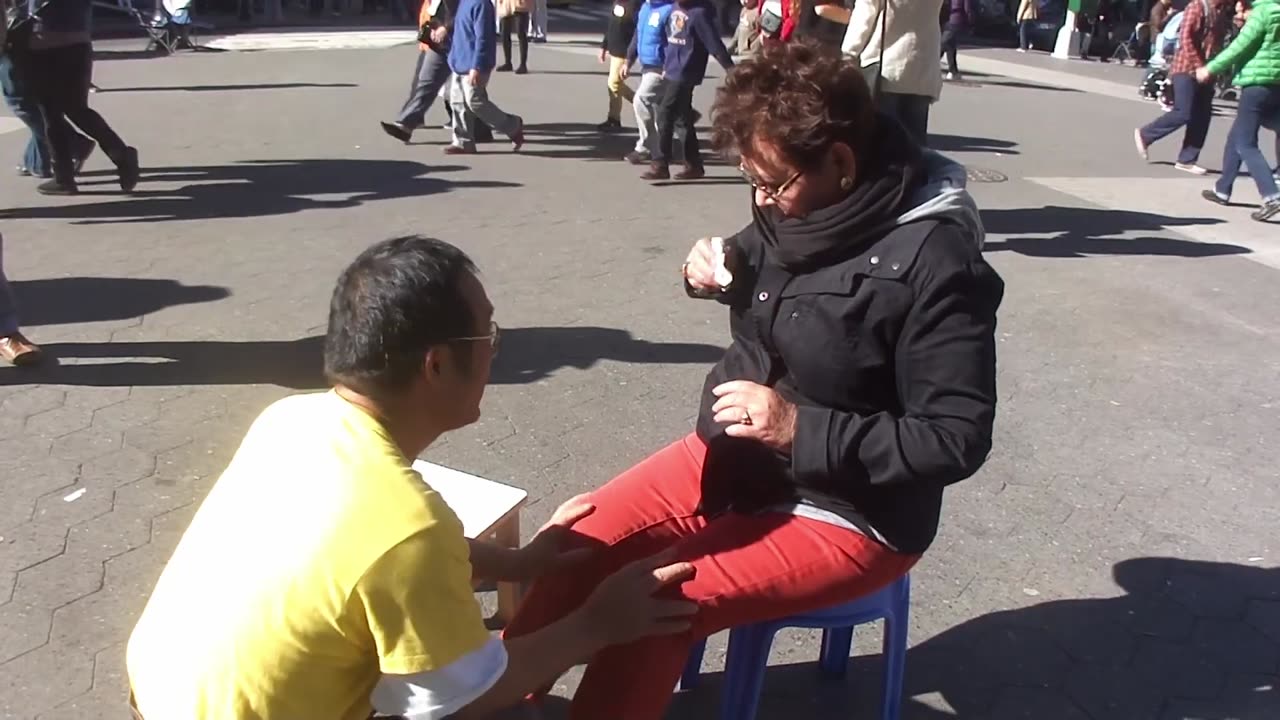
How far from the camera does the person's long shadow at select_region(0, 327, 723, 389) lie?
4645 mm

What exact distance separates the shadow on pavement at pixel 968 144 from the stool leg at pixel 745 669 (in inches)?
350

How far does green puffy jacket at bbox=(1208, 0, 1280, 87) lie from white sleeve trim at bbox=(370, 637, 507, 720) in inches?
322

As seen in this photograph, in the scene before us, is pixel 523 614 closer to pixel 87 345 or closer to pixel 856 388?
pixel 856 388

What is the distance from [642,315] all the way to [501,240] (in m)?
1.66

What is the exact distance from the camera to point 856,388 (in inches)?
88.7

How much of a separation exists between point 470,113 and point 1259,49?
6.12 m

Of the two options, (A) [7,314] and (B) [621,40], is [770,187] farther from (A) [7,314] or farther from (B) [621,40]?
(B) [621,40]

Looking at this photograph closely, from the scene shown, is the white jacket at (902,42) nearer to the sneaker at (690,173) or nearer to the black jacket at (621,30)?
the sneaker at (690,173)

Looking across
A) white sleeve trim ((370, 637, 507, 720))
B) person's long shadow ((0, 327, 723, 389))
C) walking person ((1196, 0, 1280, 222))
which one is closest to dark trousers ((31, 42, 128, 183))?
person's long shadow ((0, 327, 723, 389))

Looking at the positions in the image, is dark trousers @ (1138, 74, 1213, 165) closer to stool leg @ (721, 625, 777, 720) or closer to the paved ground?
the paved ground

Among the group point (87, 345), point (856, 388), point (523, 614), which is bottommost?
point (87, 345)

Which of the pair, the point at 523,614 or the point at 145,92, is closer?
the point at 523,614

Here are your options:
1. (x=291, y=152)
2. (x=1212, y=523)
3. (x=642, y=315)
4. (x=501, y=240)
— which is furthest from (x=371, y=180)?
(x=1212, y=523)

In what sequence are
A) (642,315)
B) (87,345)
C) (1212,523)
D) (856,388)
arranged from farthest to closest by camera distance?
(642,315) < (87,345) < (1212,523) < (856,388)
